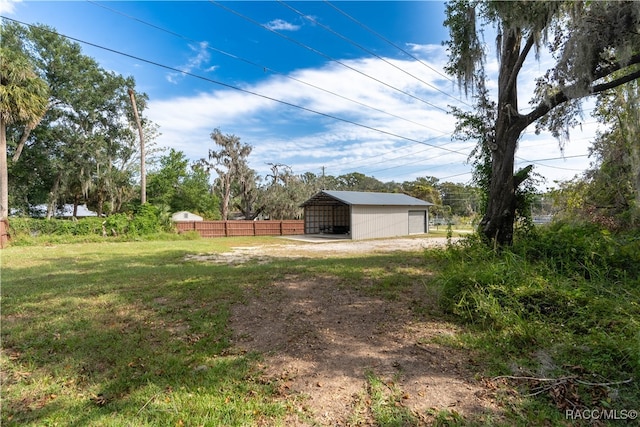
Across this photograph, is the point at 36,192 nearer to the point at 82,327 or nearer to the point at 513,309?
the point at 82,327

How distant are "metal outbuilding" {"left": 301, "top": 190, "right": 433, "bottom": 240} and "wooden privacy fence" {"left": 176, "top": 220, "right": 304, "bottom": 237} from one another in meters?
1.23

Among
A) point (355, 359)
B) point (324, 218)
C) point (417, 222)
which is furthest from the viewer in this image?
point (324, 218)

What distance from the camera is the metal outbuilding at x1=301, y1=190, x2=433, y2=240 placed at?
18016 millimetres

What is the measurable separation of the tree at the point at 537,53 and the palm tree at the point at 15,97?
16.5 m

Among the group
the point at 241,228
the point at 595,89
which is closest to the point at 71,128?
the point at 241,228

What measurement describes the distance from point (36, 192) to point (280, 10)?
77.0 ft

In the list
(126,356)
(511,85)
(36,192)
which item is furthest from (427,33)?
(36,192)

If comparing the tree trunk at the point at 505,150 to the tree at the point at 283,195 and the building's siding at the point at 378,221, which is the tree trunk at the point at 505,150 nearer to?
the building's siding at the point at 378,221

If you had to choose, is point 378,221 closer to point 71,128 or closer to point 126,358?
point 126,358

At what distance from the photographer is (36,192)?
20875 millimetres

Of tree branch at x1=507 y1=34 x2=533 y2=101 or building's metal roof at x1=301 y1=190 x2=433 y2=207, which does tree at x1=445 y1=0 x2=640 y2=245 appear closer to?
tree branch at x1=507 y1=34 x2=533 y2=101

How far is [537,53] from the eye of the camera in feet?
17.9

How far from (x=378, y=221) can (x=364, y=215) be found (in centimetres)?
131

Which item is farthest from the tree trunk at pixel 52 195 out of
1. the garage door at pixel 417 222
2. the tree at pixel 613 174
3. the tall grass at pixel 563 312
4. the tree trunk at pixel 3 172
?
the tree at pixel 613 174
